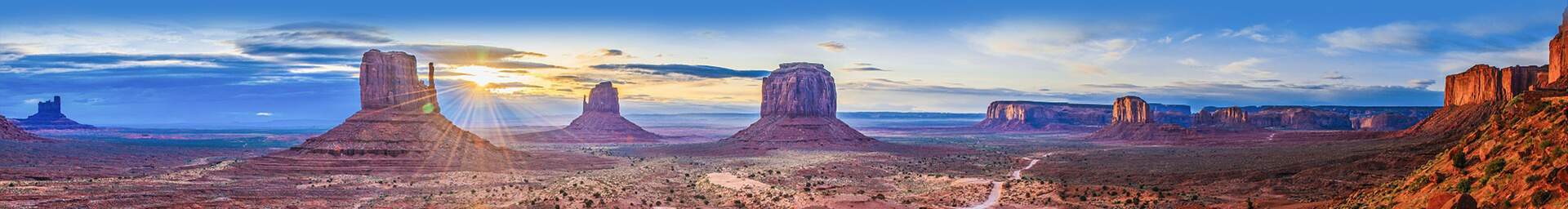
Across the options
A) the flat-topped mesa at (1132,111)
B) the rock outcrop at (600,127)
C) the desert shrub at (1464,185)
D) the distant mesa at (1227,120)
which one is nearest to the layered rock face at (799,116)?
the rock outcrop at (600,127)

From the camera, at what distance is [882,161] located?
243 ft

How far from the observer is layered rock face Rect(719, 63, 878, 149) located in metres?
101

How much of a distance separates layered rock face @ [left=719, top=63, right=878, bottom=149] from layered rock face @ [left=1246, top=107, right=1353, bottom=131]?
3320 inches

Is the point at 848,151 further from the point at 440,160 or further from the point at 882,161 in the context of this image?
the point at 440,160

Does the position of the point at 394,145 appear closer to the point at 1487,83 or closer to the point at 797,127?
the point at 797,127

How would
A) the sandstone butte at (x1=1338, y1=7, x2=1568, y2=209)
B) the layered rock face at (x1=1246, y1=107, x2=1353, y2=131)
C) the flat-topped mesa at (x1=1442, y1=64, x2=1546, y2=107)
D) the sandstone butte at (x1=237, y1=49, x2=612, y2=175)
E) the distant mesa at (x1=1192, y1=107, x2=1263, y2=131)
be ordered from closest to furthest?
the sandstone butte at (x1=1338, y1=7, x2=1568, y2=209) → the sandstone butte at (x1=237, y1=49, x2=612, y2=175) → the flat-topped mesa at (x1=1442, y1=64, x2=1546, y2=107) → the distant mesa at (x1=1192, y1=107, x2=1263, y2=131) → the layered rock face at (x1=1246, y1=107, x2=1353, y2=131)

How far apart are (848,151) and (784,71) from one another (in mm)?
30033

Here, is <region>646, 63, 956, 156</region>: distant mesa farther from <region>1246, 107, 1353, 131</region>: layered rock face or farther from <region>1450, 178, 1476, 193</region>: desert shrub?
<region>1246, 107, 1353, 131</region>: layered rock face

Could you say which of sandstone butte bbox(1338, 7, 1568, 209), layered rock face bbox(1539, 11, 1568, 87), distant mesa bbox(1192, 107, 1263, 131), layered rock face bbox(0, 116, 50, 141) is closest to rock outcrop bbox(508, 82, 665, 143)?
layered rock face bbox(0, 116, 50, 141)

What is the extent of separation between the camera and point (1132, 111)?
6053 inches

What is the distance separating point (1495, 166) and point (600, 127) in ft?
449

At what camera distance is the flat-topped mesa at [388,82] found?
66.5 m

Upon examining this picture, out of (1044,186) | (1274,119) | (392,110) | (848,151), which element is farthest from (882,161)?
(1274,119)

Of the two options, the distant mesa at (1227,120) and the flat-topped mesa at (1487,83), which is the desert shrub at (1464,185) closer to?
the flat-topped mesa at (1487,83)
